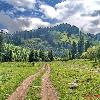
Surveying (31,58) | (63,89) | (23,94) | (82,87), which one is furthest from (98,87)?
(31,58)

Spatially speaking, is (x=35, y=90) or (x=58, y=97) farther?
(x=35, y=90)

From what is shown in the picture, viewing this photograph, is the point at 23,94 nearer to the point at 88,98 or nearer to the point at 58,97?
the point at 58,97

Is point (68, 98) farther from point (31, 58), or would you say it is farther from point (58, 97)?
point (31, 58)

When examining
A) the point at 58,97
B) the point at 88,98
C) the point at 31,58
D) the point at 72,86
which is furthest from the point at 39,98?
the point at 31,58

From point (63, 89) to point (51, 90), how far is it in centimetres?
183

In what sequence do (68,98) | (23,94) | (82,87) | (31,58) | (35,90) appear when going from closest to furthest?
(68,98) < (23,94) < (35,90) < (82,87) < (31,58)

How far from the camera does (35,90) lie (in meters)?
43.6

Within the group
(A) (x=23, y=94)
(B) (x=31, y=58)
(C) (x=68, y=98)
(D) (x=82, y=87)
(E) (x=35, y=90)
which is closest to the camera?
(C) (x=68, y=98)

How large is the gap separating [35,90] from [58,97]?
21.3ft

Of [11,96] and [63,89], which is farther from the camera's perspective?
[63,89]

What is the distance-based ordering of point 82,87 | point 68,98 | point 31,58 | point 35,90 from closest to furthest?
point 68,98 → point 35,90 → point 82,87 → point 31,58

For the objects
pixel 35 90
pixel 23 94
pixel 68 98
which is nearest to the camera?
pixel 68 98

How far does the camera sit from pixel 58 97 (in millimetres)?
37906

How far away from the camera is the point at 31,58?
199 meters
